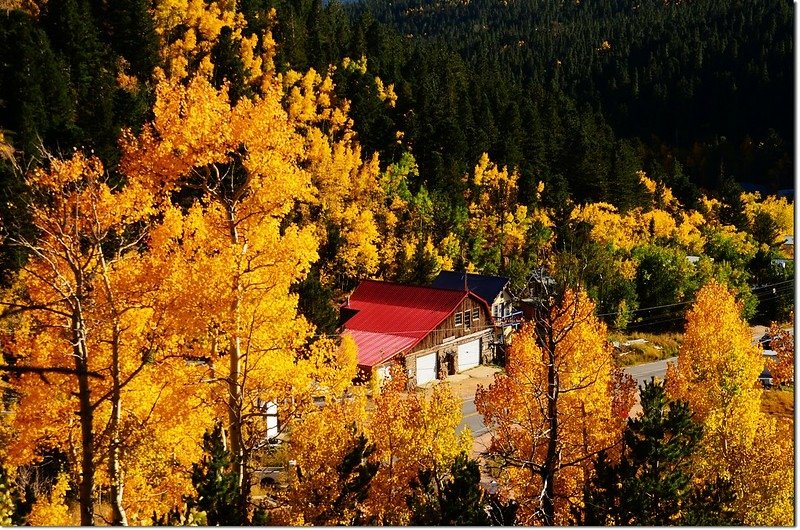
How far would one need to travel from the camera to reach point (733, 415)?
80.1 feet

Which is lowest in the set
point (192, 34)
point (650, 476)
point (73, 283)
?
point (650, 476)

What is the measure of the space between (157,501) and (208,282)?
19.7 ft

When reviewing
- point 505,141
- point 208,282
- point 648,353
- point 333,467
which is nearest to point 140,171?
point 208,282

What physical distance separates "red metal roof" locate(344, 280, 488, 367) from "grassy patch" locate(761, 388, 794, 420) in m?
18.8

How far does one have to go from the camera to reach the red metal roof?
41156 millimetres

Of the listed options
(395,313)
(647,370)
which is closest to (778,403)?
(647,370)

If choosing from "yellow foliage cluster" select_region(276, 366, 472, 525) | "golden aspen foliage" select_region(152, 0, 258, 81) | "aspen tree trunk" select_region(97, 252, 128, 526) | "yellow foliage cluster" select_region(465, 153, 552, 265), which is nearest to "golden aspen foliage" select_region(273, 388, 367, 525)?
"yellow foliage cluster" select_region(276, 366, 472, 525)

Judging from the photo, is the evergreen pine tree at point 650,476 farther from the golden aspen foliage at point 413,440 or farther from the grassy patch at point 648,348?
the grassy patch at point 648,348

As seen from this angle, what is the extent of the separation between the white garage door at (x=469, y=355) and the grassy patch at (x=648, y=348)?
10.9m

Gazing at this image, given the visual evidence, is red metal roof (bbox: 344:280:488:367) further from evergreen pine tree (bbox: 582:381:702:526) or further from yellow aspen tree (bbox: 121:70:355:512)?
yellow aspen tree (bbox: 121:70:355:512)

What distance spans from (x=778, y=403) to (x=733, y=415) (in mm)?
18644

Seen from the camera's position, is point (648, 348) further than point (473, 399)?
Yes

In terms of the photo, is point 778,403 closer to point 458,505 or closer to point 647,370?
point 647,370

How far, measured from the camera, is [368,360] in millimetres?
38125
